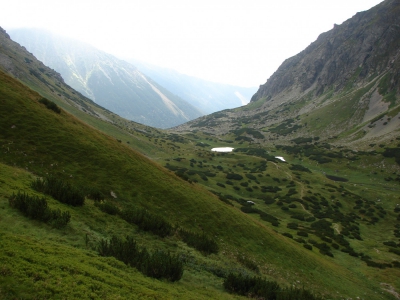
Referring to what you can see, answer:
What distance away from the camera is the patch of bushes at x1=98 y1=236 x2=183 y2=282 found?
490 inches

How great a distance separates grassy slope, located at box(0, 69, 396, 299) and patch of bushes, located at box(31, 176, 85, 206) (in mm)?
668

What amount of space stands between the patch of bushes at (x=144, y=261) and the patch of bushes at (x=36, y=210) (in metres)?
2.62

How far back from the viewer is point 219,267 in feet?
59.8

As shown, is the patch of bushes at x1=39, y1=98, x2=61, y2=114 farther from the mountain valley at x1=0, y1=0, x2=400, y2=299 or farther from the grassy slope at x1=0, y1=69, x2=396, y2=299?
the grassy slope at x1=0, y1=69, x2=396, y2=299

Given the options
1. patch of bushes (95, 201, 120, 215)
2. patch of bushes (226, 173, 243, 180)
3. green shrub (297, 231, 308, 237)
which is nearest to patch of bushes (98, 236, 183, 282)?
patch of bushes (95, 201, 120, 215)

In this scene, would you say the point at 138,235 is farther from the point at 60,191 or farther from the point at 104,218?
the point at 60,191

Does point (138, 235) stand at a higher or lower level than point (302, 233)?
lower

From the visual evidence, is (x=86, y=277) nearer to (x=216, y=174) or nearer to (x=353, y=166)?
(x=216, y=174)

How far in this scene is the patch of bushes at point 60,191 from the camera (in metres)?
16.3

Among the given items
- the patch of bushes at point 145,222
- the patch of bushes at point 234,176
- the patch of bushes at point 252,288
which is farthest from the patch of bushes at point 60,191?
the patch of bushes at point 234,176

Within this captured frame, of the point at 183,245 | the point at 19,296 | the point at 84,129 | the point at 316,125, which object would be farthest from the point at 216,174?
the point at 316,125

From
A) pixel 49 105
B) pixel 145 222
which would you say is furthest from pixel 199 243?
pixel 49 105

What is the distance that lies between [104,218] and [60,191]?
3485mm

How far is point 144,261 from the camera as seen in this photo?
41.5ft
